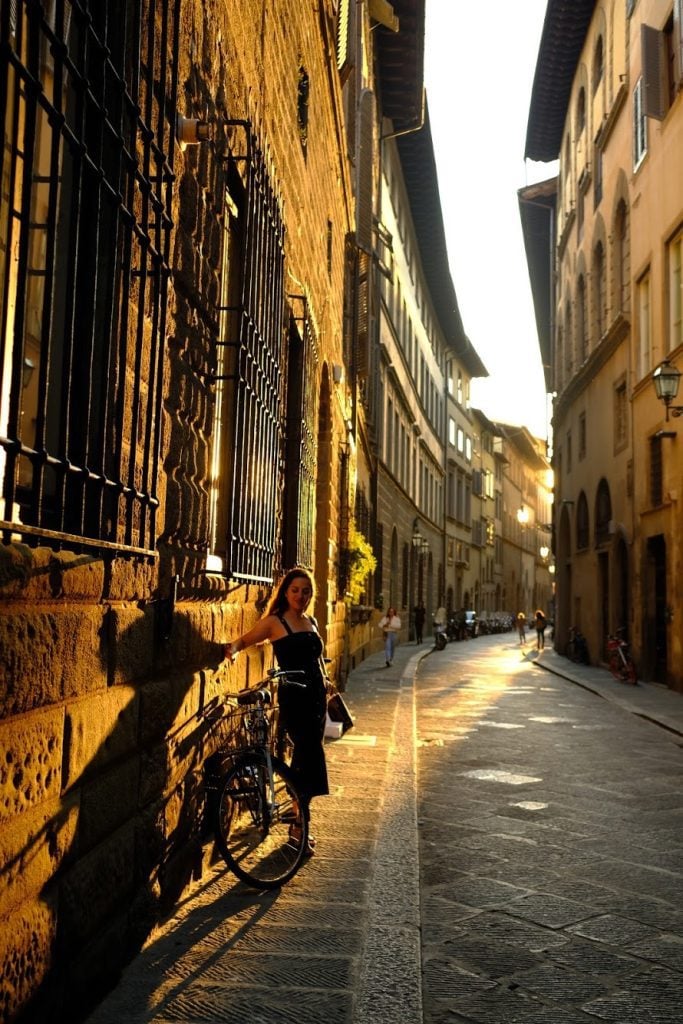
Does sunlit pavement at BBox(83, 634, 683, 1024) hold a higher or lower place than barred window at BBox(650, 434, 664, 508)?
lower

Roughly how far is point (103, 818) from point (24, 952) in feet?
2.29

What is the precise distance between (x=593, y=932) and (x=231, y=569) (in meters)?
2.41

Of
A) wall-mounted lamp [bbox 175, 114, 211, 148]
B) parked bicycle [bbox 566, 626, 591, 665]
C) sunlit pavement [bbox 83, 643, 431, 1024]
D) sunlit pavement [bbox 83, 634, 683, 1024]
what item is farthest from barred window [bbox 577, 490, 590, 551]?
wall-mounted lamp [bbox 175, 114, 211, 148]

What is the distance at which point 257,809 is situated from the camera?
16.7ft

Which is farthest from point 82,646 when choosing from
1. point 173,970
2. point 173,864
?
point 173,864

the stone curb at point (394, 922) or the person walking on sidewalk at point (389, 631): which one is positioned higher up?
the person walking on sidewalk at point (389, 631)

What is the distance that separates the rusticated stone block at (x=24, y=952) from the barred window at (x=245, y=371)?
250cm

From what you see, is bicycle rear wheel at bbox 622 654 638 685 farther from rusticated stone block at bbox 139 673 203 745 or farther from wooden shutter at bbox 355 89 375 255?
rusticated stone block at bbox 139 673 203 745

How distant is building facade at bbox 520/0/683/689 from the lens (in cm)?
1798

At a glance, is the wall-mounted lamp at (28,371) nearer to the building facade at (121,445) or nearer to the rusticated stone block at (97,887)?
the building facade at (121,445)

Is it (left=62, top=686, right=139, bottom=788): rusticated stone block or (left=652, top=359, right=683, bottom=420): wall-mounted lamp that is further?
(left=652, top=359, right=683, bottom=420): wall-mounted lamp

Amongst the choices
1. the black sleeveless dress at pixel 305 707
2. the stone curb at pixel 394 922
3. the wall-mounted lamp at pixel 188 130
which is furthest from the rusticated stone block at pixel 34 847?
the wall-mounted lamp at pixel 188 130

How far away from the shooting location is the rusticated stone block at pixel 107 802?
322cm

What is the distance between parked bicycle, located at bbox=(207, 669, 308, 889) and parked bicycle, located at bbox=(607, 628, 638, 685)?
14583 mm
